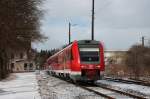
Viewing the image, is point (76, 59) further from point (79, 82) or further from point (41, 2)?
point (41, 2)

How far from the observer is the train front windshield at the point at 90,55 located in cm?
3391

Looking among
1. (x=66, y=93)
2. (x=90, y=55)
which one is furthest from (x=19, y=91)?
(x=90, y=55)

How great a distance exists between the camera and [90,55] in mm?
34062

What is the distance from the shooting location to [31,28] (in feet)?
161

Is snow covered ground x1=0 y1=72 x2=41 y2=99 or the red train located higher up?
the red train

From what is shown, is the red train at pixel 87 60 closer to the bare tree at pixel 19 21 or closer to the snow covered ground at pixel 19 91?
the snow covered ground at pixel 19 91

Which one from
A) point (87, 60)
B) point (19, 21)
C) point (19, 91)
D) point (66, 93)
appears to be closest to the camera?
point (66, 93)

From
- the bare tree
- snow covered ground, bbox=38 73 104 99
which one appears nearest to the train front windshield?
snow covered ground, bbox=38 73 104 99

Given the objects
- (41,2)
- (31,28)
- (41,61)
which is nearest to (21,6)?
(41,2)

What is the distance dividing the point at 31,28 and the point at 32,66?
113 m

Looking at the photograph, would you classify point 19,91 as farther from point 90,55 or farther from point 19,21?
point 19,21

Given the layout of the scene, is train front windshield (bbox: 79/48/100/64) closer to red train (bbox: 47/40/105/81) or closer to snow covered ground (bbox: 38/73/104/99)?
red train (bbox: 47/40/105/81)

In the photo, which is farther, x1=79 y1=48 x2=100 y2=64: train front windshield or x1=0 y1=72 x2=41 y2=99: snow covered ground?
x1=79 y1=48 x2=100 y2=64: train front windshield

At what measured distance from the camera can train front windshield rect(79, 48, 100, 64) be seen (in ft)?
111
